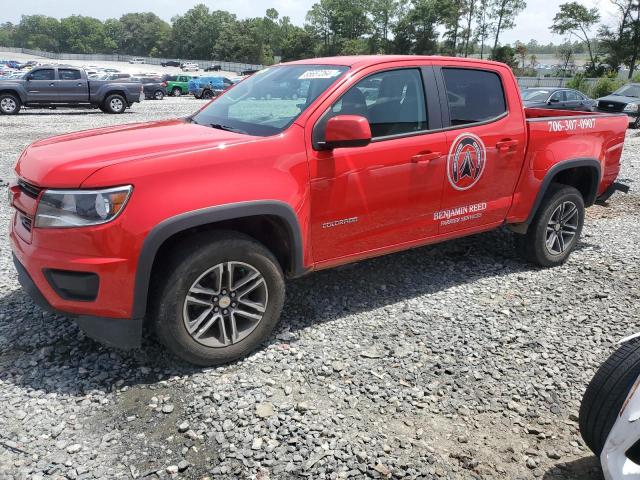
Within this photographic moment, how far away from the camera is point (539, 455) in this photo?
2648 mm

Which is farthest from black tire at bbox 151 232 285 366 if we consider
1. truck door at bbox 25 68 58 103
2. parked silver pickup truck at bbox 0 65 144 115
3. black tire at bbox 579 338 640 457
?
truck door at bbox 25 68 58 103

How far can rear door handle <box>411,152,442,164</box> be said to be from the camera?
375 centimetres

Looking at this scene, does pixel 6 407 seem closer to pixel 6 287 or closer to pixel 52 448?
pixel 52 448

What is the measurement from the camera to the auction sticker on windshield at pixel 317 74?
3650 millimetres

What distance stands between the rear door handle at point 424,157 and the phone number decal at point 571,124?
4.56 ft

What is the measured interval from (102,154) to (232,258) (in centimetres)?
92

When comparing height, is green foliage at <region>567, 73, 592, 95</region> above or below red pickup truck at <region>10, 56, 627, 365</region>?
above

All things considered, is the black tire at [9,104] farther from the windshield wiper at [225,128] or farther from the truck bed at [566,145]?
the truck bed at [566,145]

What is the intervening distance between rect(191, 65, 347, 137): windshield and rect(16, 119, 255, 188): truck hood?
20cm

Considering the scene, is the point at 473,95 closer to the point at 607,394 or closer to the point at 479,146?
the point at 479,146

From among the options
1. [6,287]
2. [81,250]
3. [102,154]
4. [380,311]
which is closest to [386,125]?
[380,311]

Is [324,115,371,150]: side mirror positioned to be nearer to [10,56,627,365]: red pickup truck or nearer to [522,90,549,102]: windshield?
[10,56,627,365]: red pickup truck

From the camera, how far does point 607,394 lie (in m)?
2.29

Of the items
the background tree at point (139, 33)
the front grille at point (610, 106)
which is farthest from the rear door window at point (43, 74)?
the background tree at point (139, 33)
